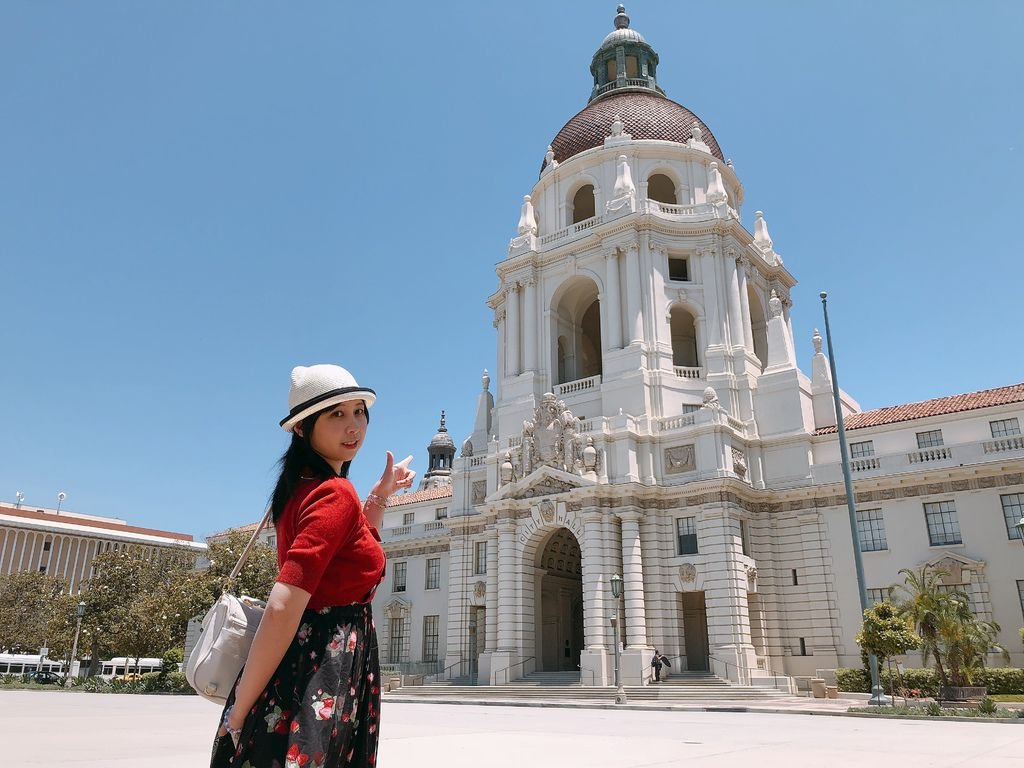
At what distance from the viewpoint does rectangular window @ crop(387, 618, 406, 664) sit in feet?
158

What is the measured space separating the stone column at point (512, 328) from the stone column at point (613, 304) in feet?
20.0

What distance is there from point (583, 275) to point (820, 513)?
1846 cm

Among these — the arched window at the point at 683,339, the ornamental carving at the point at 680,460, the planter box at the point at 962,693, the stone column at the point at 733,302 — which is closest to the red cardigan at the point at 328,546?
the planter box at the point at 962,693

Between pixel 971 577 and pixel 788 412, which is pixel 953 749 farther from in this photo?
pixel 788 412

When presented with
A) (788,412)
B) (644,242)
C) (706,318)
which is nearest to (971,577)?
(788,412)

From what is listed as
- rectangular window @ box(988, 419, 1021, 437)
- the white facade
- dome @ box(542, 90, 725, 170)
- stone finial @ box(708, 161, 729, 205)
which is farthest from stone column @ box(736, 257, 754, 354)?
rectangular window @ box(988, 419, 1021, 437)

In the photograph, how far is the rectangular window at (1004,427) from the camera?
33.3 m

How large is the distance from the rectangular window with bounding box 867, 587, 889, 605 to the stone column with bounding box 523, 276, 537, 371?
20594 mm

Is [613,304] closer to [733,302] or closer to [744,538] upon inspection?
[733,302]

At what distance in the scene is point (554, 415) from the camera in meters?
39.4

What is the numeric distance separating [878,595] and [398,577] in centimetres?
2967

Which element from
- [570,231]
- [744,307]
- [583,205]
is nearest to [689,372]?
[744,307]

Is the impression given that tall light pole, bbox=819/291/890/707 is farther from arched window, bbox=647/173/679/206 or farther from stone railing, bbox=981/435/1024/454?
arched window, bbox=647/173/679/206

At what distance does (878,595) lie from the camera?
3334 centimetres
